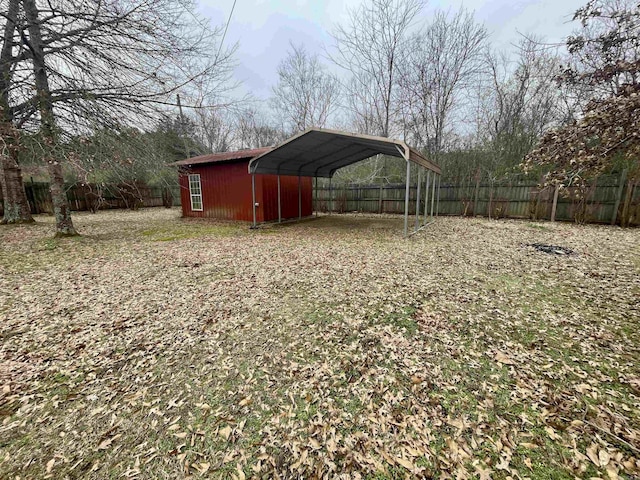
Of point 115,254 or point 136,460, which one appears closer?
point 136,460

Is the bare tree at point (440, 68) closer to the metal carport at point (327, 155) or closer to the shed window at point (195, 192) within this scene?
the metal carport at point (327, 155)

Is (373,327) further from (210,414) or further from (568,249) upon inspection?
(568,249)

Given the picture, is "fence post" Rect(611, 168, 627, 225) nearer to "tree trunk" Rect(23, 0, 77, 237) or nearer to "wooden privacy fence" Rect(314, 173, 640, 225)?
"wooden privacy fence" Rect(314, 173, 640, 225)

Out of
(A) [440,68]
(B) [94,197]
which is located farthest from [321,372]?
(B) [94,197]

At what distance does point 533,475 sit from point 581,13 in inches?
166

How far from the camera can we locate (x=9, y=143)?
17.2ft

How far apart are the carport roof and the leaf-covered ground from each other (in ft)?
12.6

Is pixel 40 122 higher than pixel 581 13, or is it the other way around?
pixel 581 13

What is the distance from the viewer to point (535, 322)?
10.3 feet

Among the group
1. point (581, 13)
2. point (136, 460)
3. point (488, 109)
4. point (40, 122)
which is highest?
point (488, 109)

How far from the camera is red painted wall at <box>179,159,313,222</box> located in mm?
10734

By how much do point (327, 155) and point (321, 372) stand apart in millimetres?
8857

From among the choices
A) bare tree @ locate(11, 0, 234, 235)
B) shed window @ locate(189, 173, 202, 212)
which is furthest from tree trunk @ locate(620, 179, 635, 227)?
shed window @ locate(189, 173, 202, 212)

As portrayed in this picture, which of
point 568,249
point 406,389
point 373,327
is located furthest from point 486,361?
point 568,249
